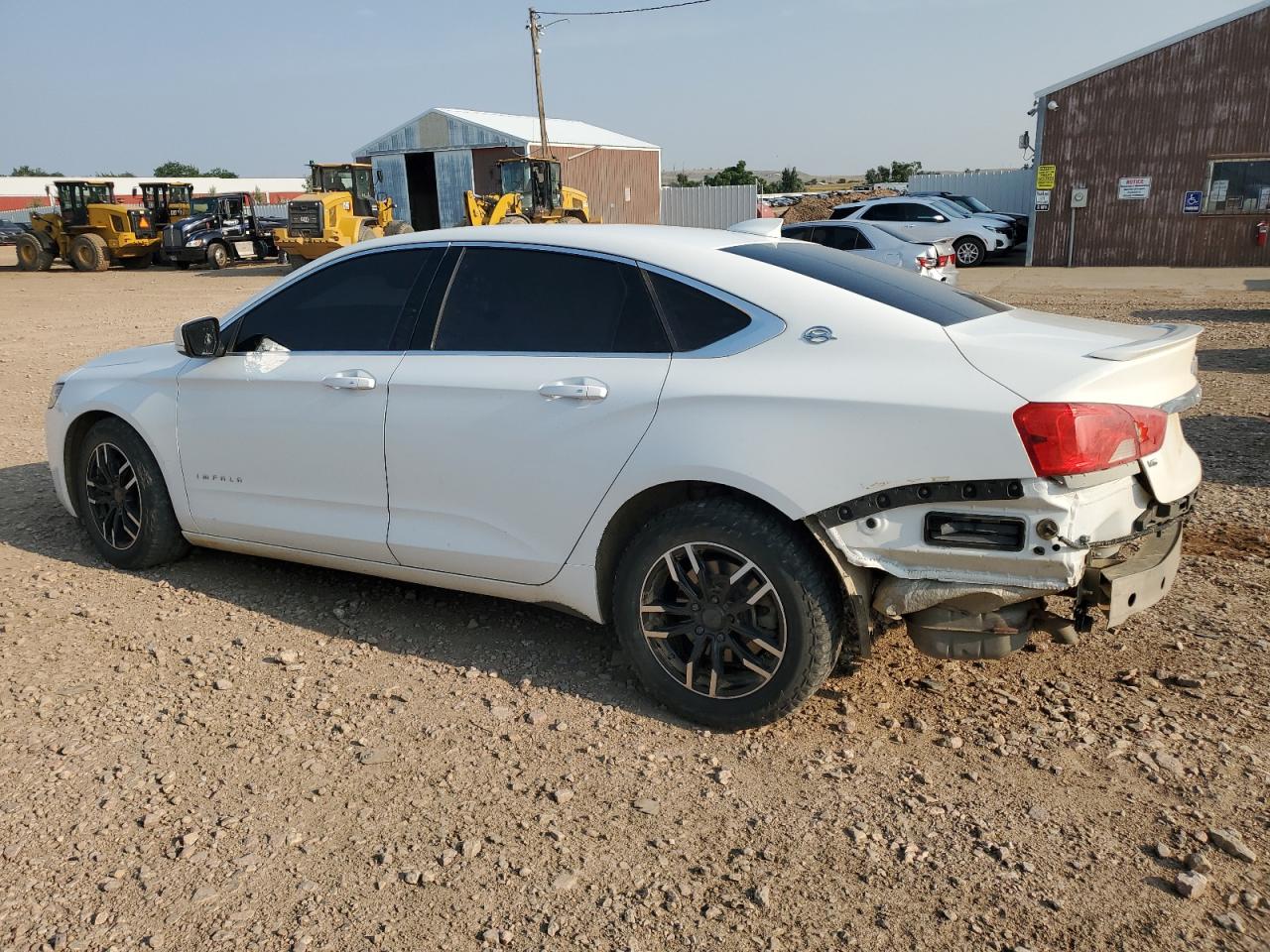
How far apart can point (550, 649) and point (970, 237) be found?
24483 mm

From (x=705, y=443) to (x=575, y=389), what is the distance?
54cm

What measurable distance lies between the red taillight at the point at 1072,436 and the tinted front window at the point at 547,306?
1.23 metres

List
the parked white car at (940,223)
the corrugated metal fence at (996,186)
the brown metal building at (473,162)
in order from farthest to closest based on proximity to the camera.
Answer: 1. the brown metal building at (473,162)
2. the corrugated metal fence at (996,186)
3. the parked white car at (940,223)

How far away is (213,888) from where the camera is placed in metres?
2.69

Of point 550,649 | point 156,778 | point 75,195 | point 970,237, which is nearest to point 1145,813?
point 550,649

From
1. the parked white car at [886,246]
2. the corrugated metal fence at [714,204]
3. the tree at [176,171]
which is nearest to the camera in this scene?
the parked white car at [886,246]

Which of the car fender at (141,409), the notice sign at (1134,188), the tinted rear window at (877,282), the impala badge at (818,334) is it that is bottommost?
the car fender at (141,409)

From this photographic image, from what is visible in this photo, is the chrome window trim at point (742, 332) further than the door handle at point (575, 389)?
No

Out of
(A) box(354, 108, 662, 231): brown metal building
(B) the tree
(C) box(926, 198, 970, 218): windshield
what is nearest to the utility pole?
(A) box(354, 108, 662, 231): brown metal building

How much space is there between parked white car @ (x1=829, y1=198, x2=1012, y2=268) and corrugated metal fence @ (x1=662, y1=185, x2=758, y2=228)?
15.2m

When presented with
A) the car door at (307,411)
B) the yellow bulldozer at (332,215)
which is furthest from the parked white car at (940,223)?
the car door at (307,411)

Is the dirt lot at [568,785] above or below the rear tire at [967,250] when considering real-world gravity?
below

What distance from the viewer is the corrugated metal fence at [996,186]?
34166 millimetres

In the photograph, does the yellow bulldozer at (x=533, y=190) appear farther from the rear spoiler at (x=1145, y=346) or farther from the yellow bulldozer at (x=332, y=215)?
the rear spoiler at (x=1145, y=346)
